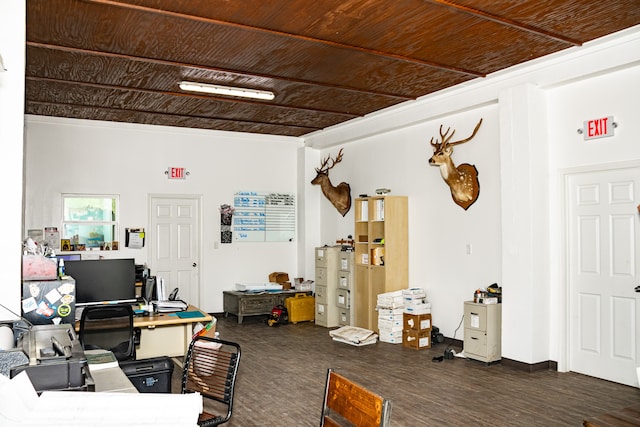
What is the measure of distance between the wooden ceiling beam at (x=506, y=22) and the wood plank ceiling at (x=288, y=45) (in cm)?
1

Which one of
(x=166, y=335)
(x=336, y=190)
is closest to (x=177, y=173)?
(x=336, y=190)

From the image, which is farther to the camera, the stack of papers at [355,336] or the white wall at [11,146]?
the stack of papers at [355,336]

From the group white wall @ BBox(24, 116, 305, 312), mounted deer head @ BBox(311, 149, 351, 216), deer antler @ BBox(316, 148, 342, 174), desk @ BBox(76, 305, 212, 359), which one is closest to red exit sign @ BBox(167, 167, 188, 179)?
white wall @ BBox(24, 116, 305, 312)

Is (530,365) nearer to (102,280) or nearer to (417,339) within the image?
(417,339)

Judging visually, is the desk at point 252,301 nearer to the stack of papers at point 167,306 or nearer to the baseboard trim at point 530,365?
the stack of papers at point 167,306

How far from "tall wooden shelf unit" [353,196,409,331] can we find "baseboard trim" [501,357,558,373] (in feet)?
6.95

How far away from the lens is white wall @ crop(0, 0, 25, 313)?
330cm

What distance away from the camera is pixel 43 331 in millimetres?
3031

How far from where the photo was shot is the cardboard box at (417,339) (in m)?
7.05

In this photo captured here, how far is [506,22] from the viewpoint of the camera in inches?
182

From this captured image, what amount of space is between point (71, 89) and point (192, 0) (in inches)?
136

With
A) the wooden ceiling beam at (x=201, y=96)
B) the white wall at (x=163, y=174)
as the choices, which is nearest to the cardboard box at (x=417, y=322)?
the wooden ceiling beam at (x=201, y=96)

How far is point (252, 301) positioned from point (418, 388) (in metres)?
4.37

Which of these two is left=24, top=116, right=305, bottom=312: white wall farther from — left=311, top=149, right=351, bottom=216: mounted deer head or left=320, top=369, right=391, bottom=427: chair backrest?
left=320, top=369, right=391, bottom=427: chair backrest
